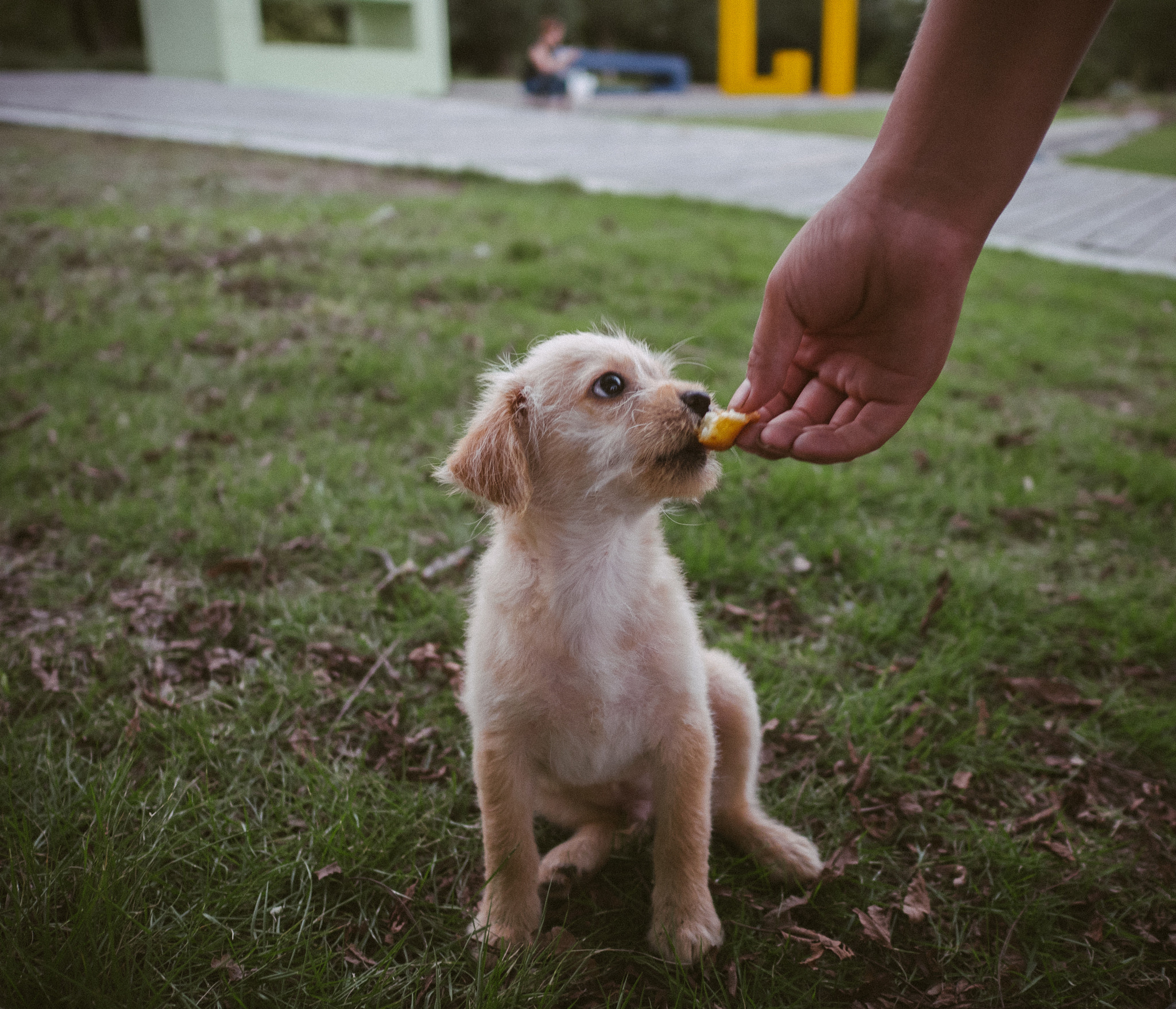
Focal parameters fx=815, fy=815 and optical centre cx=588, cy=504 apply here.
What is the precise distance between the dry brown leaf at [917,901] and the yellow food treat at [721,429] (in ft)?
4.19

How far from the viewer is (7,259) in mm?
6531

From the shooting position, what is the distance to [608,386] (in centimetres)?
212

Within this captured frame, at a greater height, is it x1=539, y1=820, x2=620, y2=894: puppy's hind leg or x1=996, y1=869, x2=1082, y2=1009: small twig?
x1=539, y1=820, x2=620, y2=894: puppy's hind leg

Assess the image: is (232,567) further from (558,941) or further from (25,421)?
(558,941)

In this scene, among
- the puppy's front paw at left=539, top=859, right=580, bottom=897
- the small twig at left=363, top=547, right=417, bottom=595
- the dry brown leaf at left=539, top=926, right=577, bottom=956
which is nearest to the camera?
the dry brown leaf at left=539, top=926, right=577, bottom=956

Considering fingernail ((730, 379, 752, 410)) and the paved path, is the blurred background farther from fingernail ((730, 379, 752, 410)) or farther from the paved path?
fingernail ((730, 379, 752, 410))

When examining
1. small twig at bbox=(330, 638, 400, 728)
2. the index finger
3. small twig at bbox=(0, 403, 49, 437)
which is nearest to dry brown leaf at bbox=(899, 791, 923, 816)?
the index finger

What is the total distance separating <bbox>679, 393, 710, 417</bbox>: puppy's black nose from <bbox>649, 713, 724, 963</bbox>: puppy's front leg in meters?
0.76

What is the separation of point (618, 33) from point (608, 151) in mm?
34960

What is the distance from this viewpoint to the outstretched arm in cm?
181

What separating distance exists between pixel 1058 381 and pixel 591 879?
4.89m

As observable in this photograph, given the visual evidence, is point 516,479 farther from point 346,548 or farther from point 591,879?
point 346,548

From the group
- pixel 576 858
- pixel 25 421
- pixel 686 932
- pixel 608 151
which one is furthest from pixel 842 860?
pixel 608 151

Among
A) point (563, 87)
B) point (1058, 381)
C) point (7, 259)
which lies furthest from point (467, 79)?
point (1058, 381)
